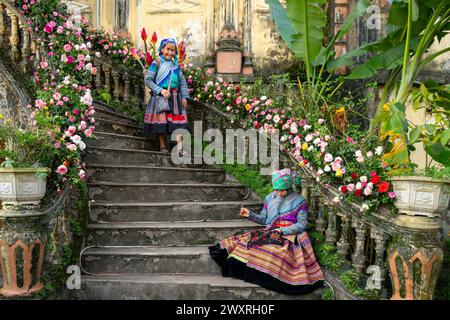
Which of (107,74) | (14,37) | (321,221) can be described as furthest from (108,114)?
(321,221)

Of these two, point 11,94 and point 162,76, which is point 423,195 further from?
point 11,94

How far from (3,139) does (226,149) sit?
3141mm

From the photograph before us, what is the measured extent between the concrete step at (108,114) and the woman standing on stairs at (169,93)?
39.5 inches

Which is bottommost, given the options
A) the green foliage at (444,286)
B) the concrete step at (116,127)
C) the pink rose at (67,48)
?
the green foliage at (444,286)

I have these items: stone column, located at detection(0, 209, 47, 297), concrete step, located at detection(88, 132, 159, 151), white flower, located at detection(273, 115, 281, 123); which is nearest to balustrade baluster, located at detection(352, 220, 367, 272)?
white flower, located at detection(273, 115, 281, 123)

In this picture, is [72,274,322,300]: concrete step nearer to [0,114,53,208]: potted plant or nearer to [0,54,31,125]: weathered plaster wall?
[0,114,53,208]: potted plant

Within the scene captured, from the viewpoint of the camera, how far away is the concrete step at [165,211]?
450 cm

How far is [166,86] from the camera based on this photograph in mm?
5969

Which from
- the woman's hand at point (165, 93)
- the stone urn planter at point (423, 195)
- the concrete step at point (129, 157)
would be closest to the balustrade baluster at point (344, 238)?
the stone urn planter at point (423, 195)

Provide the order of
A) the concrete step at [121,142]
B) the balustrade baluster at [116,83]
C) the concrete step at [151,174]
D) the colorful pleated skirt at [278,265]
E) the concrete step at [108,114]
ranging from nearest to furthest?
the colorful pleated skirt at [278,265] → the concrete step at [151,174] → the concrete step at [121,142] → the concrete step at [108,114] → the balustrade baluster at [116,83]

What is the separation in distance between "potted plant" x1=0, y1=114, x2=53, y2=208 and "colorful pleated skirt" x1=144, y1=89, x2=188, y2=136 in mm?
2604

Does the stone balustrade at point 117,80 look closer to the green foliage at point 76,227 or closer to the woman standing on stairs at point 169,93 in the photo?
the woman standing on stairs at point 169,93
